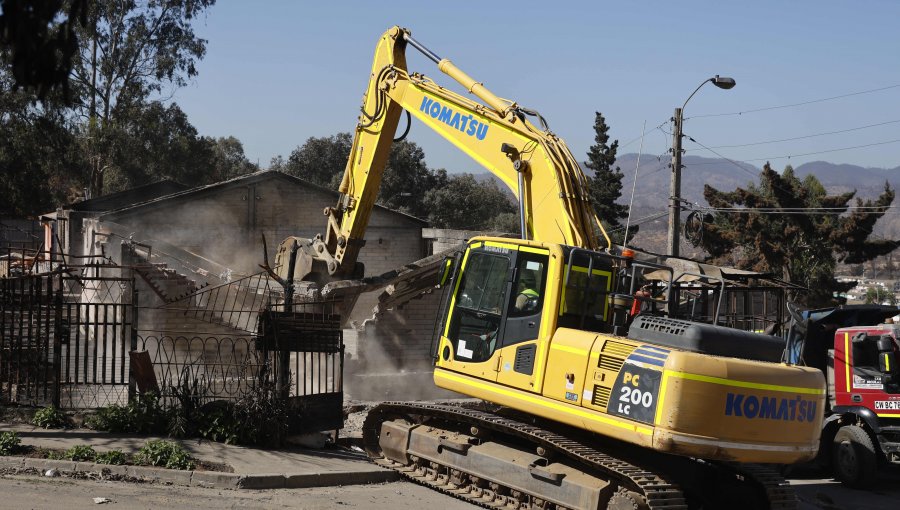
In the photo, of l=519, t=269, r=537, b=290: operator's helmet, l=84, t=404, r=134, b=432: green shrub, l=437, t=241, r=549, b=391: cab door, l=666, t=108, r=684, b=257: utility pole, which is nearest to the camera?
l=437, t=241, r=549, b=391: cab door

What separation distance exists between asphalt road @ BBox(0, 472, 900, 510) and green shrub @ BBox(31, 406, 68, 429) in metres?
1.90

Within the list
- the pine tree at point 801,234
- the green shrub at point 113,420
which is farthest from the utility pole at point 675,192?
the pine tree at point 801,234

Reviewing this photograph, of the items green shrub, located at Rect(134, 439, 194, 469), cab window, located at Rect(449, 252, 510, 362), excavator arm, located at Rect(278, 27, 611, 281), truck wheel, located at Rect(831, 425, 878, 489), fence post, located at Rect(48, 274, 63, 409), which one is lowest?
truck wheel, located at Rect(831, 425, 878, 489)

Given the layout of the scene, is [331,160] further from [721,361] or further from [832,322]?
[721,361]

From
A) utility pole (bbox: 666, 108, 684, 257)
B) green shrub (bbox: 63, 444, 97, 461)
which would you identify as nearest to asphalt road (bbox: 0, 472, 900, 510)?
green shrub (bbox: 63, 444, 97, 461)

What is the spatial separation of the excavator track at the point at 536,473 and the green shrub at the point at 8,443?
4.26 m

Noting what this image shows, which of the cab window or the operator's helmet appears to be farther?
the cab window

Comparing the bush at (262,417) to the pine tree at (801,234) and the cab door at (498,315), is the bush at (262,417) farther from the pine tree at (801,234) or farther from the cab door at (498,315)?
the pine tree at (801,234)

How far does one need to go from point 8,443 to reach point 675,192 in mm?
15752

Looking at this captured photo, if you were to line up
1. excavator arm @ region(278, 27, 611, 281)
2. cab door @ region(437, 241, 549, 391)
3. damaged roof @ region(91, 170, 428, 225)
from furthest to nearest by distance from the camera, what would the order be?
1. damaged roof @ region(91, 170, 428, 225)
2. excavator arm @ region(278, 27, 611, 281)
3. cab door @ region(437, 241, 549, 391)

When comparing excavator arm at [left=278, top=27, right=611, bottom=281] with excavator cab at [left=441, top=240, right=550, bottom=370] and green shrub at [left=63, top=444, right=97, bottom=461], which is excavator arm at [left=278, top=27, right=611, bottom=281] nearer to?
excavator cab at [left=441, top=240, right=550, bottom=370]

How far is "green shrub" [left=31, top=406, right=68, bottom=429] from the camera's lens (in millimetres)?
11617

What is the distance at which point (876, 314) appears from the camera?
15430mm

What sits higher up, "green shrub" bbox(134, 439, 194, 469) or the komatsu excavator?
the komatsu excavator
